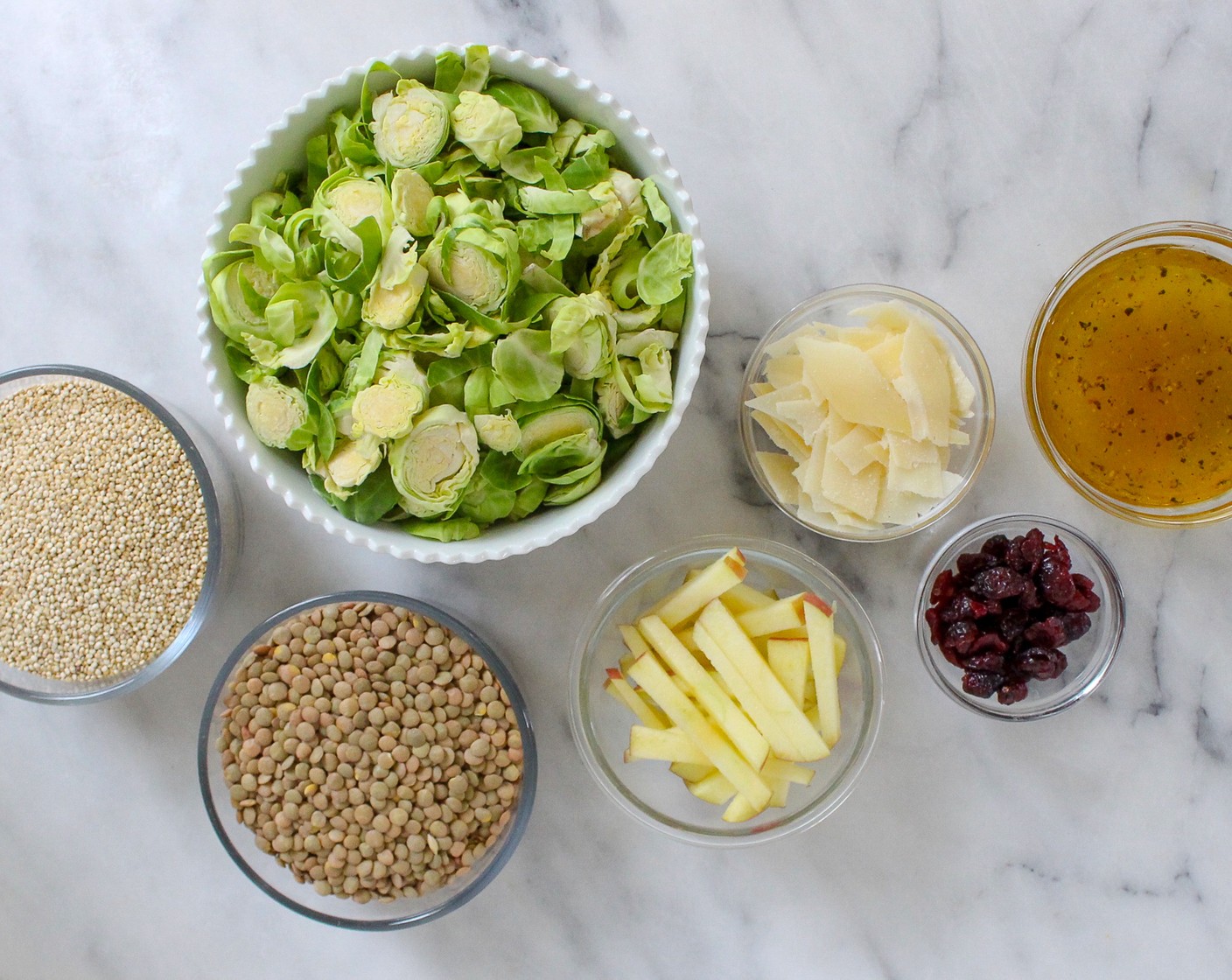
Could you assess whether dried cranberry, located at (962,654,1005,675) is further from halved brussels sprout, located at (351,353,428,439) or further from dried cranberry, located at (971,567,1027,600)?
halved brussels sprout, located at (351,353,428,439)

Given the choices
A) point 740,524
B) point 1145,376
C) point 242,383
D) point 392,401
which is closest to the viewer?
point 392,401

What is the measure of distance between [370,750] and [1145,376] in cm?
122

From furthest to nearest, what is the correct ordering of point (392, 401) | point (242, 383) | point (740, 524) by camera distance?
point (740, 524), point (242, 383), point (392, 401)

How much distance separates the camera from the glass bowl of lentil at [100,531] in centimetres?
142

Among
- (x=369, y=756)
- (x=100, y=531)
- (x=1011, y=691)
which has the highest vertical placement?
(x=1011, y=691)

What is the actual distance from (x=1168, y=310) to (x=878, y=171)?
1.50 ft

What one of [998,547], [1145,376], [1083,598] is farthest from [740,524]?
[1145,376]

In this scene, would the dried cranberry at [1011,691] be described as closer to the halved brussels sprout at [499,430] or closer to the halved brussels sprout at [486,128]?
the halved brussels sprout at [499,430]

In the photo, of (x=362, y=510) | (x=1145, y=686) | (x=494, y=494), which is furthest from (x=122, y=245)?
(x=1145, y=686)

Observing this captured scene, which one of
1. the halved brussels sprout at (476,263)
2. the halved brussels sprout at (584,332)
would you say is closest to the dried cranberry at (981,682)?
the halved brussels sprout at (584,332)

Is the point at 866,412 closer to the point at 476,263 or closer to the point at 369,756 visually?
the point at 476,263

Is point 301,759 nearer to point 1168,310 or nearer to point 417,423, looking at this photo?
point 417,423

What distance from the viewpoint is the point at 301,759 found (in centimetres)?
146

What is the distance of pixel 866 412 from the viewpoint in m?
1.32
